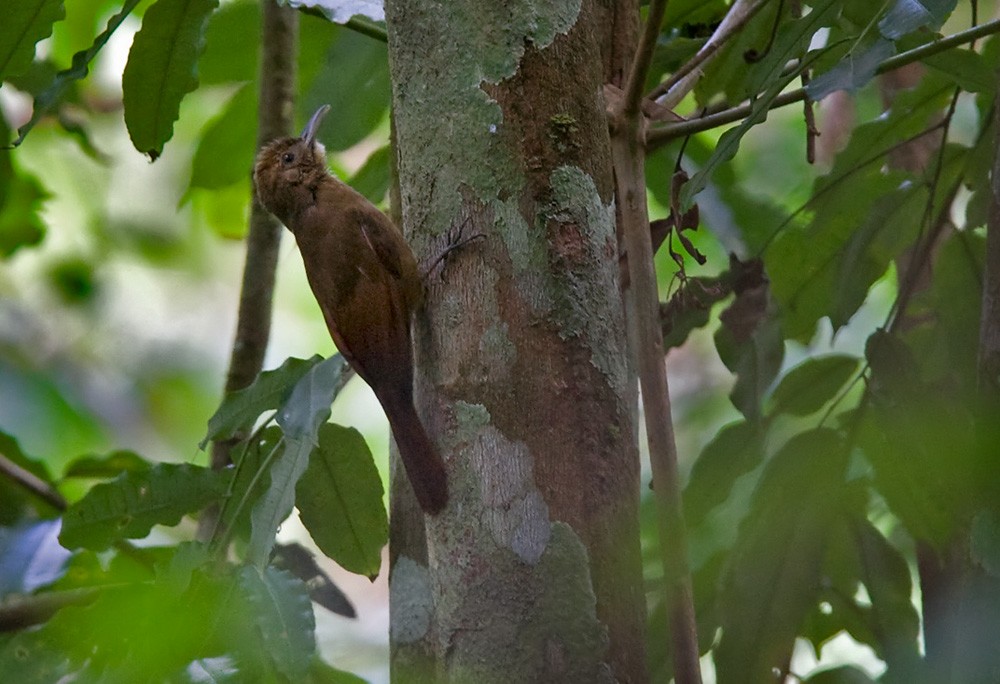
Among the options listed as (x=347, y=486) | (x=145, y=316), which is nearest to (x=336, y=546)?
(x=347, y=486)

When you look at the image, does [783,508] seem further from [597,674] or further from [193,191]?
[193,191]

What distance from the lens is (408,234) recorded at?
191 centimetres

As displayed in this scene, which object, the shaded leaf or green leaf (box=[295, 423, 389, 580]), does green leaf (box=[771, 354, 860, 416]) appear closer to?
green leaf (box=[295, 423, 389, 580])

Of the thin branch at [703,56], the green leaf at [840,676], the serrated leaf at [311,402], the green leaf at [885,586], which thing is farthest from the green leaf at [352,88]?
the green leaf at [840,676]

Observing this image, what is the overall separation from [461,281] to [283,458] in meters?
0.51

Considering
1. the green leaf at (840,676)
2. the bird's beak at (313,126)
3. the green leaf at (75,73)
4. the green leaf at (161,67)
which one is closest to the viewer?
the green leaf at (840,676)

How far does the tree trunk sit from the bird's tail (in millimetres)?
23

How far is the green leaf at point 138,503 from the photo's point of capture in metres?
2.25

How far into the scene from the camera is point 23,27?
2.25 metres

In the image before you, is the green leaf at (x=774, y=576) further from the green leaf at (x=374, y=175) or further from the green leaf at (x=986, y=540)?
the green leaf at (x=374, y=175)

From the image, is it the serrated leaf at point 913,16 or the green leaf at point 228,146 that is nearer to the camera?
the serrated leaf at point 913,16

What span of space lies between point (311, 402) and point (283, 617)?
39 centimetres

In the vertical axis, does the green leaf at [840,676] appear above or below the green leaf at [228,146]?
below

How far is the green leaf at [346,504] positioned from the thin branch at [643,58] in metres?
0.85
